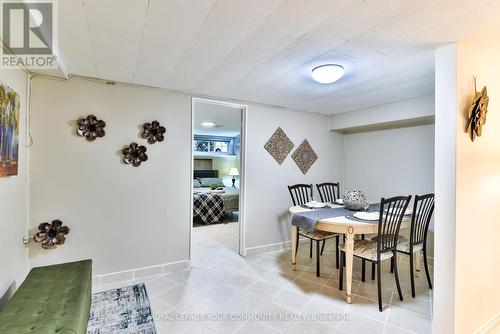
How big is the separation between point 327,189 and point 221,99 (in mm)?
2183

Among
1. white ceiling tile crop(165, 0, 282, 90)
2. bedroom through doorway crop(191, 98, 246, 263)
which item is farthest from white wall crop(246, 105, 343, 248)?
white ceiling tile crop(165, 0, 282, 90)

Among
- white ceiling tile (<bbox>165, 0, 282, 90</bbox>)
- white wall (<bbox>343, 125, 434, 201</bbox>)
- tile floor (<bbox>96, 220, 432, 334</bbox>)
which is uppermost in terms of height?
white ceiling tile (<bbox>165, 0, 282, 90</bbox>)

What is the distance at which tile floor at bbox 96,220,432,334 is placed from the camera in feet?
6.34

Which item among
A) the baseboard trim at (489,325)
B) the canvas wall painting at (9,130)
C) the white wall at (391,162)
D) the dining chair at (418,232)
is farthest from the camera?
the white wall at (391,162)

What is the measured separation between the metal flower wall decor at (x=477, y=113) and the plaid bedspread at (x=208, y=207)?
4464 mm

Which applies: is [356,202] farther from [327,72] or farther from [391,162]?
[327,72]

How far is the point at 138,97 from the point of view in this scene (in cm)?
269

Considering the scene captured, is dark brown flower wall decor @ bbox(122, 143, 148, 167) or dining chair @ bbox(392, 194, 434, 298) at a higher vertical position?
dark brown flower wall decor @ bbox(122, 143, 148, 167)

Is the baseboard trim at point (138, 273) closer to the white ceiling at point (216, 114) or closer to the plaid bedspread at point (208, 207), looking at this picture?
the plaid bedspread at point (208, 207)

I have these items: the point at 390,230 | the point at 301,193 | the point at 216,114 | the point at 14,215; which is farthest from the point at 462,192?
the point at 216,114

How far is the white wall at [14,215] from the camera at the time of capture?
168 cm

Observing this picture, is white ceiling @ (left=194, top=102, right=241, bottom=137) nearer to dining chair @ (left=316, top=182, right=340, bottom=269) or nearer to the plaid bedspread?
the plaid bedspread
